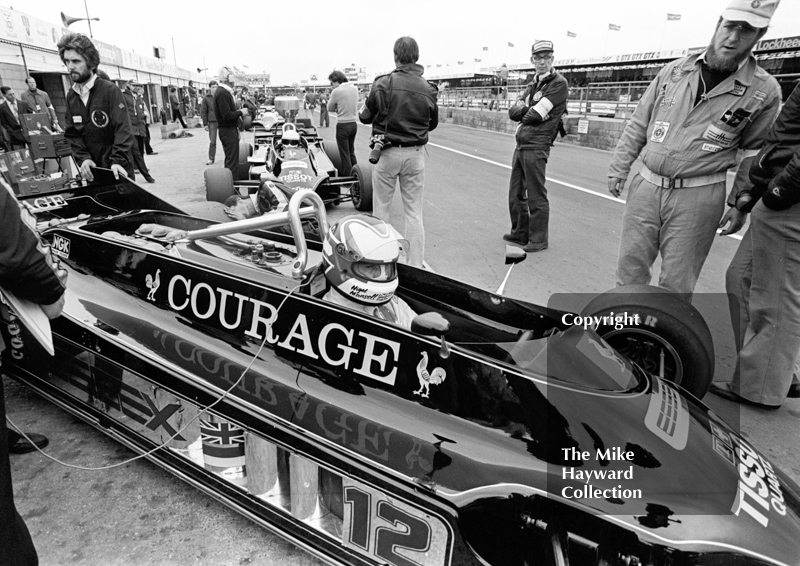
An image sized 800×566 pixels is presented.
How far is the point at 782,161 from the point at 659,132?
2.25 ft

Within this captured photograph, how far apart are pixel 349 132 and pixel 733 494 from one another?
8.27 meters

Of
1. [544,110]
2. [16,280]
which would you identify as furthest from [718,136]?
[16,280]

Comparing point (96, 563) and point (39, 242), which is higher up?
point (39, 242)

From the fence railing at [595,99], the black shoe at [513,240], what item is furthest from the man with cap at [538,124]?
the fence railing at [595,99]

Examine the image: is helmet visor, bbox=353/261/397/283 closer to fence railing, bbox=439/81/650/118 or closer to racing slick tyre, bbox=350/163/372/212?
racing slick tyre, bbox=350/163/372/212

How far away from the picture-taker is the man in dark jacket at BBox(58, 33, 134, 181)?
4.32 meters

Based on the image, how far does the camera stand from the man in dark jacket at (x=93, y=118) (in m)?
4.32

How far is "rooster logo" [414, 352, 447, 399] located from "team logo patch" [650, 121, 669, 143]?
232 centimetres

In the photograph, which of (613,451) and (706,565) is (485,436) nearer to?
(613,451)

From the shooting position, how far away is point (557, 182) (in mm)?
9516

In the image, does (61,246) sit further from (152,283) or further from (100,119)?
(100,119)

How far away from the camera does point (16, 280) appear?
4.72 ft

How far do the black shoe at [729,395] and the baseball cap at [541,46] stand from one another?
3.77 m

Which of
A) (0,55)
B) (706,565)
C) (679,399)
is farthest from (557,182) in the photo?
(0,55)
